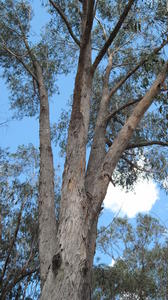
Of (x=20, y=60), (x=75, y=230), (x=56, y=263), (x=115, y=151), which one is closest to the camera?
(x=56, y=263)

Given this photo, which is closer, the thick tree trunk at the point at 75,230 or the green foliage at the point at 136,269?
the thick tree trunk at the point at 75,230

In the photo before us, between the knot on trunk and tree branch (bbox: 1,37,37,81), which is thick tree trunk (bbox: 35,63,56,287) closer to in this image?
the knot on trunk

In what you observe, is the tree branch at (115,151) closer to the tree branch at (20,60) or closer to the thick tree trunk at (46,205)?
the thick tree trunk at (46,205)

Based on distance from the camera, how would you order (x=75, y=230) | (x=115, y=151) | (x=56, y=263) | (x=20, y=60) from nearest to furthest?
1. (x=56, y=263)
2. (x=75, y=230)
3. (x=115, y=151)
4. (x=20, y=60)

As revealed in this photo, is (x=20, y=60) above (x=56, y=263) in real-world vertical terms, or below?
above

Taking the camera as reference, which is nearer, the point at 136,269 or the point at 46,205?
the point at 46,205

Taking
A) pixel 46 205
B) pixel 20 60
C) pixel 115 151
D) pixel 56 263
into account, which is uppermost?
pixel 20 60

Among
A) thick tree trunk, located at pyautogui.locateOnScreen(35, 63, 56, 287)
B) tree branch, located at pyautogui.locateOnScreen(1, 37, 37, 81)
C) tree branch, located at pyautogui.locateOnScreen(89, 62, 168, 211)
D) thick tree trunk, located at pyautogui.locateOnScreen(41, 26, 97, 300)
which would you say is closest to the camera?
thick tree trunk, located at pyautogui.locateOnScreen(41, 26, 97, 300)

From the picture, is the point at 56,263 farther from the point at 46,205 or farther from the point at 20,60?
the point at 20,60

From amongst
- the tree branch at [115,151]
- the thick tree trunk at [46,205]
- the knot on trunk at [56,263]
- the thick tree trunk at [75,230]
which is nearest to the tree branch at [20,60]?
the thick tree trunk at [46,205]

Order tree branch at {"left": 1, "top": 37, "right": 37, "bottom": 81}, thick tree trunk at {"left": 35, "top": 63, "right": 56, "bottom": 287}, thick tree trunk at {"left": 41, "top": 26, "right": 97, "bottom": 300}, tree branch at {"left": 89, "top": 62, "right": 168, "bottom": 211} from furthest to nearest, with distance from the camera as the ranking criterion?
1. tree branch at {"left": 1, "top": 37, "right": 37, "bottom": 81}
2. tree branch at {"left": 89, "top": 62, "right": 168, "bottom": 211}
3. thick tree trunk at {"left": 35, "top": 63, "right": 56, "bottom": 287}
4. thick tree trunk at {"left": 41, "top": 26, "right": 97, "bottom": 300}

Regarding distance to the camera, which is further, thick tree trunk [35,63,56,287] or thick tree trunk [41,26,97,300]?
thick tree trunk [35,63,56,287]

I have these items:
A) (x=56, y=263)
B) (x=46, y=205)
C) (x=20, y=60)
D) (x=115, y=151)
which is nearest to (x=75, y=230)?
(x=56, y=263)

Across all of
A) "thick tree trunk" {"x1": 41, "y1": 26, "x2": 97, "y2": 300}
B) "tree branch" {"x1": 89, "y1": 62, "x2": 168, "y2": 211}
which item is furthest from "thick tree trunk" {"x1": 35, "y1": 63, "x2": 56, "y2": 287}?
"tree branch" {"x1": 89, "y1": 62, "x2": 168, "y2": 211}
